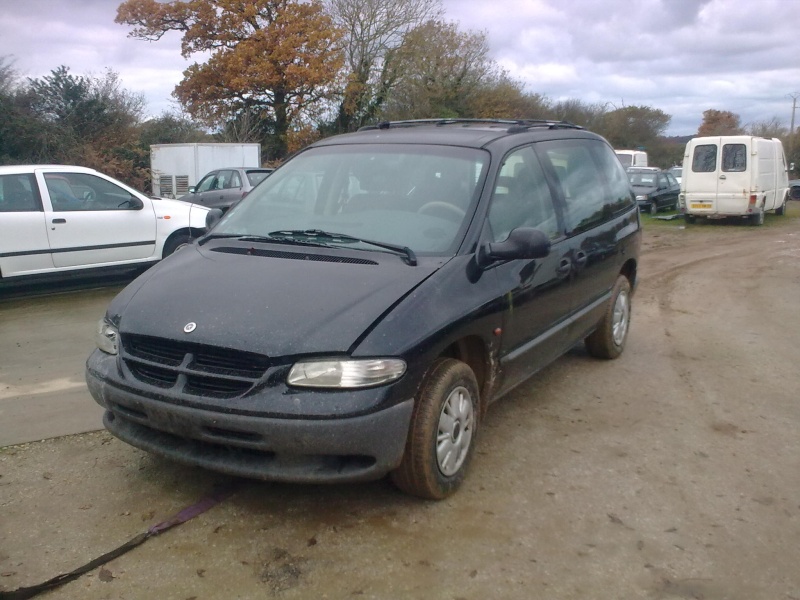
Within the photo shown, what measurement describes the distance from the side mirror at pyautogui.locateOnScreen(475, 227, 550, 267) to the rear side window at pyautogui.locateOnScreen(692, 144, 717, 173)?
17.0m

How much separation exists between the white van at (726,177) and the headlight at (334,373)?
18100mm

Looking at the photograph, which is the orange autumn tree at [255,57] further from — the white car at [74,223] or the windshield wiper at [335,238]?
the windshield wiper at [335,238]

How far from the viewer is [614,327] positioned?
21.4ft

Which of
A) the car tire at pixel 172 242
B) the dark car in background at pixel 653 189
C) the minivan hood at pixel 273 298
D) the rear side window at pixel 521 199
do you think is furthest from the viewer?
the dark car in background at pixel 653 189

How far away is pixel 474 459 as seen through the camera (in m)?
4.47

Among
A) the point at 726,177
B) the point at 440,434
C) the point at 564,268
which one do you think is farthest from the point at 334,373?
the point at 726,177

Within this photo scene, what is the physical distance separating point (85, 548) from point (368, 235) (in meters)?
2.09

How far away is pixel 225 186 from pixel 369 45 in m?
19.8

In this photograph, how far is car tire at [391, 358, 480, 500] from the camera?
3.66 meters

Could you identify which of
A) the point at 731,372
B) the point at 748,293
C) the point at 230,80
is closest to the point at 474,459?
the point at 731,372

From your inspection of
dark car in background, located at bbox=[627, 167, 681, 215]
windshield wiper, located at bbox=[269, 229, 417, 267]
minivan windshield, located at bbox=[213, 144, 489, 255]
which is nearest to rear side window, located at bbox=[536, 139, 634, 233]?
minivan windshield, located at bbox=[213, 144, 489, 255]

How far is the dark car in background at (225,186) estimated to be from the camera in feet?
55.3

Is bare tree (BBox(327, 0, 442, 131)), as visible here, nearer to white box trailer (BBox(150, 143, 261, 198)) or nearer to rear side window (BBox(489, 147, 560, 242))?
white box trailer (BBox(150, 143, 261, 198))

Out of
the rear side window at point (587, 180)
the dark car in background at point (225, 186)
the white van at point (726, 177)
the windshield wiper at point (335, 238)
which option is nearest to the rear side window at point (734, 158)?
the white van at point (726, 177)
